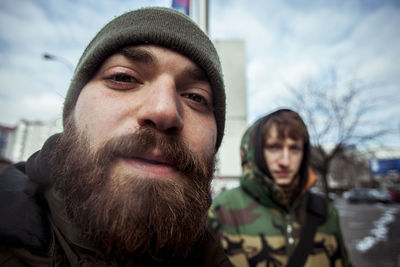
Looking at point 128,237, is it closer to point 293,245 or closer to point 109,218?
point 109,218

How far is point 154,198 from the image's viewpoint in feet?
2.86

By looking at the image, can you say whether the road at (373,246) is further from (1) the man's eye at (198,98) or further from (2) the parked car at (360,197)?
(2) the parked car at (360,197)

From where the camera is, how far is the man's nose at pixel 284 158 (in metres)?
2.07

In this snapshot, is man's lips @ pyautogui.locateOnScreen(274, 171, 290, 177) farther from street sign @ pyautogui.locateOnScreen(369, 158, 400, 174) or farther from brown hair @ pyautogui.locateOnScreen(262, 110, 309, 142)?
street sign @ pyautogui.locateOnScreen(369, 158, 400, 174)

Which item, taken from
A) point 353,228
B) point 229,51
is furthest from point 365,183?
point 229,51

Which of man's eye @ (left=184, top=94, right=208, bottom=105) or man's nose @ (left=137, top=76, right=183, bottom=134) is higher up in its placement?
man's eye @ (left=184, top=94, right=208, bottom=105)

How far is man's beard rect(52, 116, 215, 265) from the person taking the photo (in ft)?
2.78

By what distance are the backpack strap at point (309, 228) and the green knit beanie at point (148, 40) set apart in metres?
1.46

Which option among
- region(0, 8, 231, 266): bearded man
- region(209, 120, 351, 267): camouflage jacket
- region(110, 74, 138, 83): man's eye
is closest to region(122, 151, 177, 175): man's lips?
region(0, 8, 231, 266): bearded man

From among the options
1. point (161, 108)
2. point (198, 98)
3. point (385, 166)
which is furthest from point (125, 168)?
point (385, 166)

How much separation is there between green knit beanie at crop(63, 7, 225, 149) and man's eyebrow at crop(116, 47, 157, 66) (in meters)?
0.08

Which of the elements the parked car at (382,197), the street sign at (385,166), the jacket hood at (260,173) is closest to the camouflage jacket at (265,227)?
the jacket hood at (260,173)

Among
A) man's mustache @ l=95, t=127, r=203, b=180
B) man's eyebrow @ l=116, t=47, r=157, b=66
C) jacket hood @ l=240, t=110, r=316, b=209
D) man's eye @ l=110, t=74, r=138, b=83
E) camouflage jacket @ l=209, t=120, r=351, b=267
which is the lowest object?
camouflage jacket @ l=209, t=120, r=351, b=267

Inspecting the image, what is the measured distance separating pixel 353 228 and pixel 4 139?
14975 mm
